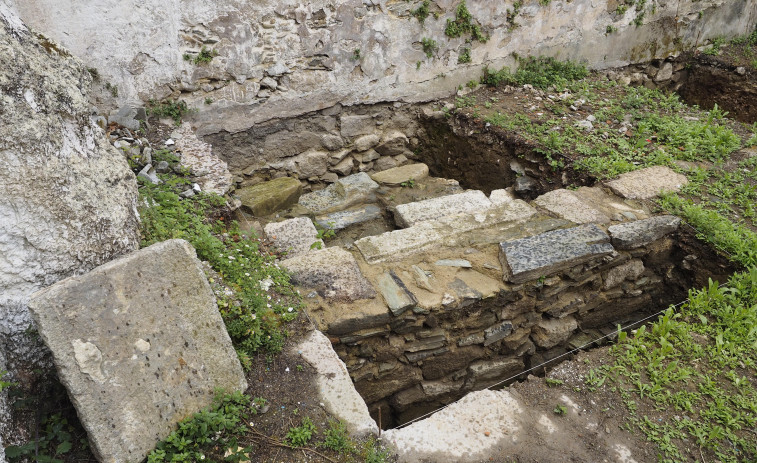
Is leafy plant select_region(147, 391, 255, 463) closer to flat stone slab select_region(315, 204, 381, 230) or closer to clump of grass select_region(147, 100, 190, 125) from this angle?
flat stone slab select_region(315, 204, 381, 230)

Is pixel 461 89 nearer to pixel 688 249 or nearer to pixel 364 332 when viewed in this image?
pixel 688 249

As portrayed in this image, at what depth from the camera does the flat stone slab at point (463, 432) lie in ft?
7.82

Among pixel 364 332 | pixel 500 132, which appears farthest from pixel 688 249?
pixel 364 332

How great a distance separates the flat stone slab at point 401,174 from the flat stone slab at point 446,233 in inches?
56.0

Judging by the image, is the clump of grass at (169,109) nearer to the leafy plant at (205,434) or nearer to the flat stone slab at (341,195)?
the flat stone slab at (341,195)

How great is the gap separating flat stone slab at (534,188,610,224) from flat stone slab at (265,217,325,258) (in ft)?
6.17

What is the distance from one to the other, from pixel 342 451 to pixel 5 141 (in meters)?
1.89

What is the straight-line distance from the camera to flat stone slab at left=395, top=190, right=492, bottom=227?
4355mm

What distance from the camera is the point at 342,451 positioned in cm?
229

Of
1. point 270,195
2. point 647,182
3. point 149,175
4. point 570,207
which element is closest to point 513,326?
point 570,207

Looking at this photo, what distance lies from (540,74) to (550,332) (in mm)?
3557

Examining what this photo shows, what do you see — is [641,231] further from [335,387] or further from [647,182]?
[335,387]

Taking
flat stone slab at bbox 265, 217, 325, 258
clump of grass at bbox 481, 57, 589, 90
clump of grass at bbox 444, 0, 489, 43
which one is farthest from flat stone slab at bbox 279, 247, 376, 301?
clump of grass at bbox 481, 57, 589, 90

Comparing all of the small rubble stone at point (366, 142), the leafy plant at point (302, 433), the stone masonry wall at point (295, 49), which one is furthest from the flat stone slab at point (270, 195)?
the leafy plant at point (302, 433)
